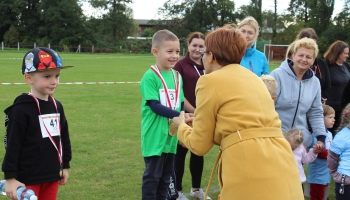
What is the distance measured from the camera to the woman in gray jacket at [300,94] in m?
4.45

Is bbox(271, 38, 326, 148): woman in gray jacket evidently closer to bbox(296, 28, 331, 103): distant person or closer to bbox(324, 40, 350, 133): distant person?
bbox(296, 28, 331, 103): distant person

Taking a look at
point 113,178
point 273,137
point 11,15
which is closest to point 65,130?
point 273,137

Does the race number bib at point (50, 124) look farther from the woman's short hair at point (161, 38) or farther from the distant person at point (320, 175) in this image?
the distant person at point (320, 175)

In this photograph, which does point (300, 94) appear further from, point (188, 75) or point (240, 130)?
point (240, 130)

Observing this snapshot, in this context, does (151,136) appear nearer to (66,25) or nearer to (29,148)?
(29,148)

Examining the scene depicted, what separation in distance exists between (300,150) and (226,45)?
8.22 ft

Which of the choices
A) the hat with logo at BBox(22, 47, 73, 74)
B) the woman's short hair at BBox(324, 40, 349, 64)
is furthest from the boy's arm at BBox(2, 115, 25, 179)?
the woman's short hair at BBox(324, 40, 349, 64)

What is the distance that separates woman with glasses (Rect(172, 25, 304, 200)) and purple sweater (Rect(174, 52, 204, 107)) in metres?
2.29

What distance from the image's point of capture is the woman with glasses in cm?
255

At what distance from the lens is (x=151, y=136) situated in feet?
13.6

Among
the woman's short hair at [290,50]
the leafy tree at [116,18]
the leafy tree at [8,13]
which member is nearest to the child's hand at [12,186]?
the woman's short hair at [290,50]

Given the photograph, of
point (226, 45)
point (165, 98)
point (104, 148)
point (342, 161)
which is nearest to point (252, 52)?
point (165, 98)

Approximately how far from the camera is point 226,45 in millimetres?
2695

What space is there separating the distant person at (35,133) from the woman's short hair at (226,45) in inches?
54.5
